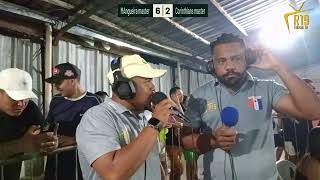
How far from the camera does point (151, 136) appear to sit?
5.95 ft

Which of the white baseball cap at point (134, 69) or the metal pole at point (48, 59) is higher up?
the metal pole at point (48, 59)

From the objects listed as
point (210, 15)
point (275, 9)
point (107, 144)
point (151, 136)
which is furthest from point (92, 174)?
point (275, 9)

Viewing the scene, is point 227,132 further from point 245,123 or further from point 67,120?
point 67,120

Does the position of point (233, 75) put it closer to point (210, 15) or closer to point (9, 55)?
point (9, 55)

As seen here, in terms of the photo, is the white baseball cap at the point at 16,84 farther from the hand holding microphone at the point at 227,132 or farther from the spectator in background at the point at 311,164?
the spectator in background at the point at 311,164

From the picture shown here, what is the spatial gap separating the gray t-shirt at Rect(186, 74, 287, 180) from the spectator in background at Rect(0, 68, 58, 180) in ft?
4.59

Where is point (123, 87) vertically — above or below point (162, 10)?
below

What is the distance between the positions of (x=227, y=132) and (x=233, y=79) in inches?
23.6

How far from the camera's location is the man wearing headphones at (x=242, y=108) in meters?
2.37

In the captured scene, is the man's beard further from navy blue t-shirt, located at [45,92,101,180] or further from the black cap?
the black cap

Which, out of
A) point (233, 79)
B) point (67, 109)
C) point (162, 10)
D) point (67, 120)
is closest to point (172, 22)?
point (162, 10)

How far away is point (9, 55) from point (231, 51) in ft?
13.2

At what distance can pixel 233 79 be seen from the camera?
252 centimetres

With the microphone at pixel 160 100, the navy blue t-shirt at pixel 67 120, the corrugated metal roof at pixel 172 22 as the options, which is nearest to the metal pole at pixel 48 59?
the corrugated metal roof at pixel 172 22
